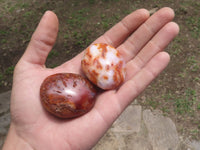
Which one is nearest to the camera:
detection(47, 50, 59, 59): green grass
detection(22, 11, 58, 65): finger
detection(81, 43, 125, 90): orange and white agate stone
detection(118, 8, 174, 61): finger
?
detection(81, 43, 125, 90): orange and white agate stone

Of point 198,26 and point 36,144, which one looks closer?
point 36,144

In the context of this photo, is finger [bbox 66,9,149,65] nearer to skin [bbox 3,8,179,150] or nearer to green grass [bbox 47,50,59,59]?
skin [bbox 3,8,179,150]

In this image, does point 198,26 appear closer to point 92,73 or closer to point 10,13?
point 92,73

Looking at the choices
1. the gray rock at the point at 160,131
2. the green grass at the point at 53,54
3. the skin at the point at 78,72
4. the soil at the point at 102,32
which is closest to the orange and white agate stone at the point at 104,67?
the skin at the point at 78,72

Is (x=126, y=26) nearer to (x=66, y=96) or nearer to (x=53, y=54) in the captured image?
(x=66, y=96)

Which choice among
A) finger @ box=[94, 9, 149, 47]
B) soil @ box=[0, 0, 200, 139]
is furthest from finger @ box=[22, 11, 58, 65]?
soil @ box=[0, 0, 200, 139]

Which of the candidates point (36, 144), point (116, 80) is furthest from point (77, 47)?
point (36, 144)
